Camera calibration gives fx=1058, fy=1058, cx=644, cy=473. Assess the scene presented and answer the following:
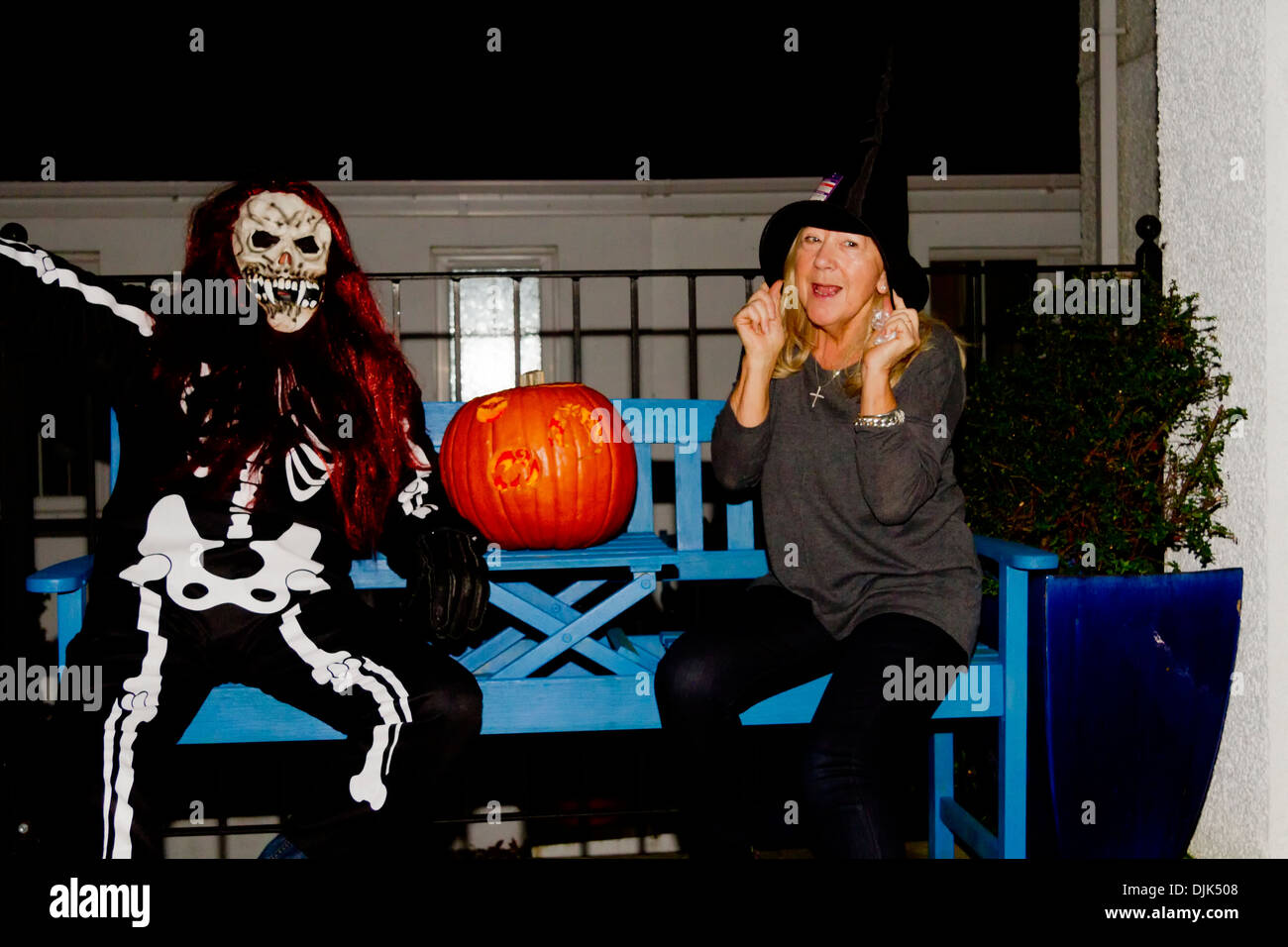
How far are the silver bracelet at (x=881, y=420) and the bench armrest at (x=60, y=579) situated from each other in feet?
5.06

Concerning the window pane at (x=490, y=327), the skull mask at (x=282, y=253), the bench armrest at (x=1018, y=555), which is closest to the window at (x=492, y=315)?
the window pane at (x=490, y=327)

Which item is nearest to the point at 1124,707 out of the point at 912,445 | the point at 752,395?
the point at 912,445

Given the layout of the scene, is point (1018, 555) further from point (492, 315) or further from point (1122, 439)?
point (492, 315)

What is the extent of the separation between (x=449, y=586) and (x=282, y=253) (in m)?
0.77

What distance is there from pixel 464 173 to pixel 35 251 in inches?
169

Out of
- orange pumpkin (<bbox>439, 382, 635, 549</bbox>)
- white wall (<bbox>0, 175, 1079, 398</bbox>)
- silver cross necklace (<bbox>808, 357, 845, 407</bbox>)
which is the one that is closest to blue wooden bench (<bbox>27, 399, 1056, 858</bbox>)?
orange pumpkin (<bbox>439, 382, 635, 549</bbox>)

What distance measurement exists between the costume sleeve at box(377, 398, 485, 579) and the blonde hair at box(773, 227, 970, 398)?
2.53ft

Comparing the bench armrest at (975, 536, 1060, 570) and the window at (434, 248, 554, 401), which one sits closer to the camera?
the bench armrest at (975, 536, 1060, 570)

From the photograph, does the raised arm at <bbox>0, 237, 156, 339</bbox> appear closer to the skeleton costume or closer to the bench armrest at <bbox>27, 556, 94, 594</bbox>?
the skeleton costume

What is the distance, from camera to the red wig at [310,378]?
208 centimetres

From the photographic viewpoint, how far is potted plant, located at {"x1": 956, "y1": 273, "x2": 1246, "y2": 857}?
221 cm

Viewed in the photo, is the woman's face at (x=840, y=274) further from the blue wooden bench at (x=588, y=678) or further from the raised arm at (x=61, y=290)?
the raised arm at (x=61, y=290)

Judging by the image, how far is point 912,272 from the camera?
234 cm
